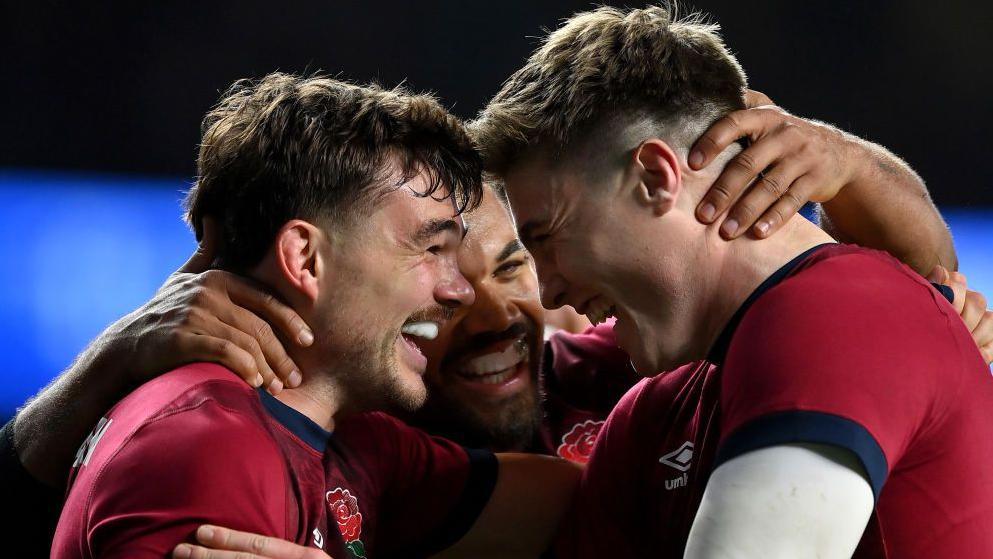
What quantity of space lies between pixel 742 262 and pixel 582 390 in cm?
103

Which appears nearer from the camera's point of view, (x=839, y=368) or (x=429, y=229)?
(x=839, y=368)

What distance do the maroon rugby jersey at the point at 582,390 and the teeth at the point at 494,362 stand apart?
0.36ft

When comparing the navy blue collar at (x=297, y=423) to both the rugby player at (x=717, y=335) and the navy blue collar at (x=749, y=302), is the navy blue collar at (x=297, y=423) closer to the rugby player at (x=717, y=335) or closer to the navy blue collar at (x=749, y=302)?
the rugby player at (x=717, y=335)

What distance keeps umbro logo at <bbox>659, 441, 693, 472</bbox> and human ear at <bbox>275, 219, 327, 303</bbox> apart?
0.60 meters

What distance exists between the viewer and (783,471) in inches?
41.6

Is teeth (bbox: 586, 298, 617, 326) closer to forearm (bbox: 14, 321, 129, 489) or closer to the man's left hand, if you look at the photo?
the man's left hand

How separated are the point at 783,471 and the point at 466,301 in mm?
883

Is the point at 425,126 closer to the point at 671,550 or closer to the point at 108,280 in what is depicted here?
the point at 671,550

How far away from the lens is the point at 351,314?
1700 millimetres

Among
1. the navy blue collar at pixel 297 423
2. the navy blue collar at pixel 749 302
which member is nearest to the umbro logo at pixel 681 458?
the navy blue collar at pixel 749 302

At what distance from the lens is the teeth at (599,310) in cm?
159

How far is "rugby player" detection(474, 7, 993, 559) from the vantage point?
1.07 m

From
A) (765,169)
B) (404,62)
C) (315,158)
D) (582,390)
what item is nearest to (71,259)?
(404,62)

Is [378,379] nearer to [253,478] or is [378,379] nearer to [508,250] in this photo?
[253,478]
